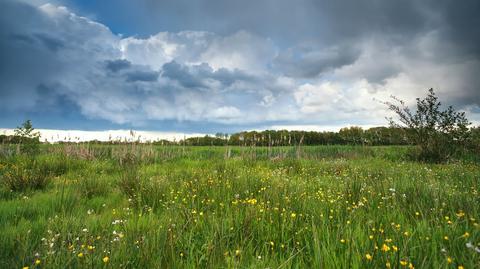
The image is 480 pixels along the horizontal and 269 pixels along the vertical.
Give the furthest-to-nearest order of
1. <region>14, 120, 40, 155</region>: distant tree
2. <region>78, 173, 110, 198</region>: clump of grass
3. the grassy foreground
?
<region>14, 120, 40, 155</region>: distant tree, <region>78, 173, 110, 198</region>: clump of grass, the grassy foreground

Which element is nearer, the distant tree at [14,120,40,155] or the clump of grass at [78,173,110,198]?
the clump of grass at [78,173,110,198]

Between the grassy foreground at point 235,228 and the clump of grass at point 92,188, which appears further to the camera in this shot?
the clump of grass at point 92,188

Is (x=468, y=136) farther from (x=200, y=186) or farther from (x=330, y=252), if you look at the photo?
(x=330, y=252)

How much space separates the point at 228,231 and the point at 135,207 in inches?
106

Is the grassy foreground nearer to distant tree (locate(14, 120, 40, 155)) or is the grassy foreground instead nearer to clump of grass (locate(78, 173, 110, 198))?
clump of grass (locate(78, 173, 110, 198))

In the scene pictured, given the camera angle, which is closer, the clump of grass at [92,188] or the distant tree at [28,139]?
the clump of grass at [92,188]

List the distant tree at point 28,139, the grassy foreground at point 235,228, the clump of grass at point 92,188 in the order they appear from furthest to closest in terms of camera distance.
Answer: the distant tree at point 28,139 < the clump of grass at point 92,188 < the grassy foreground at point 235,228

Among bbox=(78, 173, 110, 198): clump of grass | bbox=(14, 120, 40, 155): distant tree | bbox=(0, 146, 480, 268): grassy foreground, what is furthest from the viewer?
bbox=(14, 120, 40, 155): distant tree

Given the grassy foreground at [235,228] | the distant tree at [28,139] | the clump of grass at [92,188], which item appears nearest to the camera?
the grassy foreground at [235,228]

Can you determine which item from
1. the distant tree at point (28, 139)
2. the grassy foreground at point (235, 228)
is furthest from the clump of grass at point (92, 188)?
the distant tree at point (28, 139)

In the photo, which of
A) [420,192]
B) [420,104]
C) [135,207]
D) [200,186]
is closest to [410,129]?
[420,104]

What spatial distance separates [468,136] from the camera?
1619 centimetres

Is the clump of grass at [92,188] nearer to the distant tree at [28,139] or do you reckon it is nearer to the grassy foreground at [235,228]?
the grassy foreground at [235,228]

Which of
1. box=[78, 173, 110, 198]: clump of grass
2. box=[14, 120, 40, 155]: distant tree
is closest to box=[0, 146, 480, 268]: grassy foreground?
box=[78, 173, 110, 198]: clump of grass
